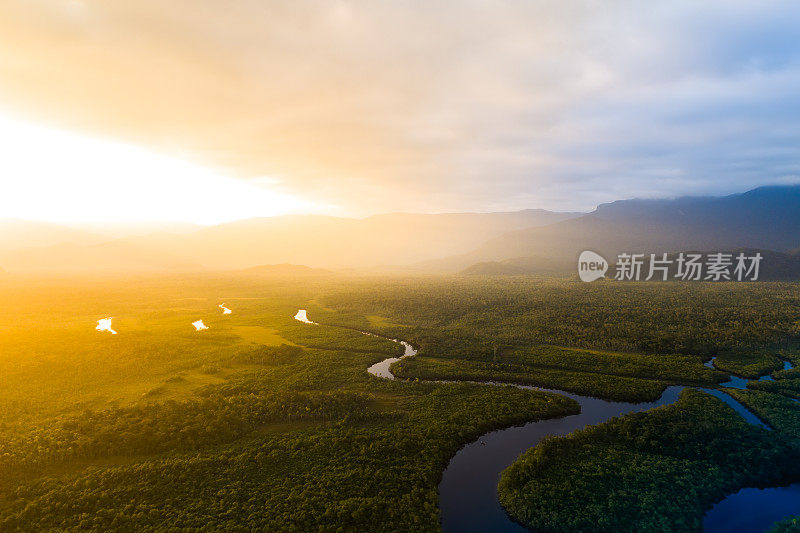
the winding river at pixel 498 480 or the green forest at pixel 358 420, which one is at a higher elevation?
the green forest at pixel 358 420

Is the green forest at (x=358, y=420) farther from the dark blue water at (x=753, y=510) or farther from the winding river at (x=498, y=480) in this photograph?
the winding river at (x=498, y=480)

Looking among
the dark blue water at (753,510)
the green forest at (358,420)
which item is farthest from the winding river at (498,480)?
the green forest at (358,420)

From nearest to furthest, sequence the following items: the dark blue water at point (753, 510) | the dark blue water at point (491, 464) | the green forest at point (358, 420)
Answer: the dark blue water at point (753, 510) < the green forest at point (358, 420) < the dark blue water at point (491, 464)

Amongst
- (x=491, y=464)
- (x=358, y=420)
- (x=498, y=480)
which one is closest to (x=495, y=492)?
(x=498, y=480)

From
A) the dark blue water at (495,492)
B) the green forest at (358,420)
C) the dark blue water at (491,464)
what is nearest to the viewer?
the dark blue water at (495,492)

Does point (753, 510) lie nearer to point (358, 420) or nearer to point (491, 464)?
point (491, 464)

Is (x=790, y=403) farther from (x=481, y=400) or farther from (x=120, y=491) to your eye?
(x=120, y=491)

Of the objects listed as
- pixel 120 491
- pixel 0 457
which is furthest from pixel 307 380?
pixel 0 457

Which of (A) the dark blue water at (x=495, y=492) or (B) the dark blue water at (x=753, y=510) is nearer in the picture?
(B) the dark blue water at (x=753, y=510)
